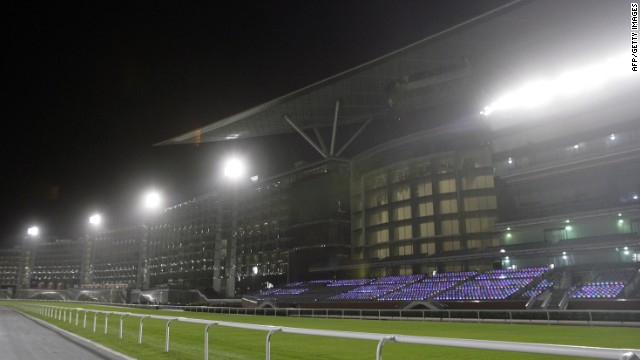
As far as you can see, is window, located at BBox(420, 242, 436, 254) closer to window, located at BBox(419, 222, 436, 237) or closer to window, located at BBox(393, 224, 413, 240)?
window, located at BBox(419, 222, 436, 237)

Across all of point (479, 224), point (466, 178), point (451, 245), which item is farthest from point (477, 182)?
point (451, 245)

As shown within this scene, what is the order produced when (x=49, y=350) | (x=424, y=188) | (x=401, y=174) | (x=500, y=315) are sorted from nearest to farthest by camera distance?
(x=49, y=350) < (x=500, y=315) < (x=424, y=188) < (x=401, y=174)

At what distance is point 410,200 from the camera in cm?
5497

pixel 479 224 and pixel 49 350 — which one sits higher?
pixel 479 224

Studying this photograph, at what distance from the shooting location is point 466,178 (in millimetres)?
50719

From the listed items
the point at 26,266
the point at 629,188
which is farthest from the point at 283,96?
the point at 26,266

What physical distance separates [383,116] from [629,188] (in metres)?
34.0

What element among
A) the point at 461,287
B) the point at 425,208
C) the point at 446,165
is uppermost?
the point at 446,165

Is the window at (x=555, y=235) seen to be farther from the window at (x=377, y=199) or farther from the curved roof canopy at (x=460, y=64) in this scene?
the window at (x=377, y=199)

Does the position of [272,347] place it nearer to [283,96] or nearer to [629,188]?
[629,188]

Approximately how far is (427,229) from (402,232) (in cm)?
371

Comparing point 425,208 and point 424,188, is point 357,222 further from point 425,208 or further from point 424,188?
point 424,188

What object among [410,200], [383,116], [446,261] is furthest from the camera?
[383,116]

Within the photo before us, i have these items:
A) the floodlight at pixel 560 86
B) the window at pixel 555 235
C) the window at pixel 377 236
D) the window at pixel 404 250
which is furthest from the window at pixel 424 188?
the window at pixel 555 235
